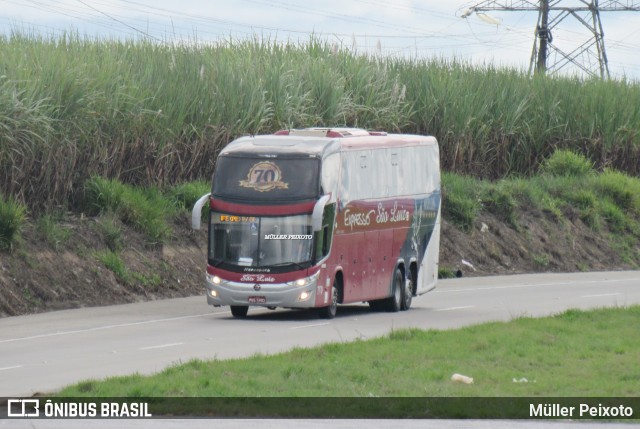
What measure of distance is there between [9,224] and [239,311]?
17.5ft

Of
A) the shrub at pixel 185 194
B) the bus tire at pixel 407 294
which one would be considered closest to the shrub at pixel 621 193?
the shrub at pixel 185 194

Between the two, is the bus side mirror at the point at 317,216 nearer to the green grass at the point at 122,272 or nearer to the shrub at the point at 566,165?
the green grass at the point at 122,272

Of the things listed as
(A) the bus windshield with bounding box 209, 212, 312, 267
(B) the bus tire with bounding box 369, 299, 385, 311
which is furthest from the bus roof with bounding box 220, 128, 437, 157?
(B) the bus tire with bounding box 369, 299, 385, 311

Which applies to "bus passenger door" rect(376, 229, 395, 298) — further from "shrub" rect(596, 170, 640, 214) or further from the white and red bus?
"shrub" rect(596, 170, 640, 214)

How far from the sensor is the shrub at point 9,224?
95.1 feet

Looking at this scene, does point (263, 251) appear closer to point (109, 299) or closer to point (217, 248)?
point (217, 248)

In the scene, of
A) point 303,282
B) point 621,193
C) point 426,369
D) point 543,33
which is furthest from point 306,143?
point 543,33

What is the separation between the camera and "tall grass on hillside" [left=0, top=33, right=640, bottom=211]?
31.8 metres

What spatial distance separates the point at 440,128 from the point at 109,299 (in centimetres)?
1895

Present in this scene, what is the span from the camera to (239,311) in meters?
27.3

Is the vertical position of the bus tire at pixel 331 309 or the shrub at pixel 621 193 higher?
the bus tire at pixel 331 309

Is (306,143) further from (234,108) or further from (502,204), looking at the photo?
(502,204)

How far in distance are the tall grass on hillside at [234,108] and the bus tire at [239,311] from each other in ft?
21.1

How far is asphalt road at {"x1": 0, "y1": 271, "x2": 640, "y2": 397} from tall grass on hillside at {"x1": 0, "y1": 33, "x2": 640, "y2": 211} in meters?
4.67
